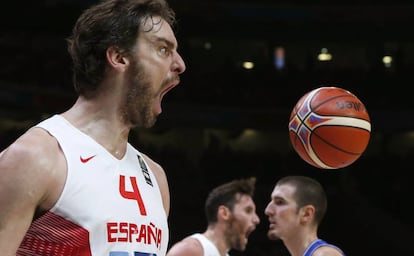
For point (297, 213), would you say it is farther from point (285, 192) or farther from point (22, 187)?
point (22, 187)

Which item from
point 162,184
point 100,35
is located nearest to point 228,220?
point 162,184

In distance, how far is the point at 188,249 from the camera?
229 inches

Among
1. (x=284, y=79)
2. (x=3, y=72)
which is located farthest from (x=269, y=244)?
(x=3, y=72)

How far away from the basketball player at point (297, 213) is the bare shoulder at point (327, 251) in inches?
6.9

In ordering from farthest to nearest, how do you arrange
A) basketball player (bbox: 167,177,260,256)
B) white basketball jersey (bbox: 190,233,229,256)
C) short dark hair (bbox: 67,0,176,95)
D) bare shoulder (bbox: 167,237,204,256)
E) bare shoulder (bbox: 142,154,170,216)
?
basketball player (bbox: 167,177,260,256)
white basketball jersey (bbox: 190,233,229,256)
bare shoulder (bbox: 167,237,204,256)
bare shoulder (bbox: 142,154,170,216)
short dark hair (bbox: 67,0,176,95)

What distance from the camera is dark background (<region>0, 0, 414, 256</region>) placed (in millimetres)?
12602

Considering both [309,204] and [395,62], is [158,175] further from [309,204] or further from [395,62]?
[395,62]

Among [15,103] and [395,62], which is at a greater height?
[395,62]

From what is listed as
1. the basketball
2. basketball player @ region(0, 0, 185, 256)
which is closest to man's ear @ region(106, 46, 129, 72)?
basketball player @ region(0, 0, 185, 256)

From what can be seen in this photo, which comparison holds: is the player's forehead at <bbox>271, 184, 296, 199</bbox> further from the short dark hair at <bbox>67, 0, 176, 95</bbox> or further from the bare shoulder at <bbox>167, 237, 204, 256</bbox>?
the short dark hair at <bbox>67, 0, 176, 95</bbox>

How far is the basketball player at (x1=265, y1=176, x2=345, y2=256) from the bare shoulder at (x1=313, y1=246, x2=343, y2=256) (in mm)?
174

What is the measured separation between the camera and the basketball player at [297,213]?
4781mm

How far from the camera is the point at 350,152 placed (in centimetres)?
363

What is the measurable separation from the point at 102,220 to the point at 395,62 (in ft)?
51.1
